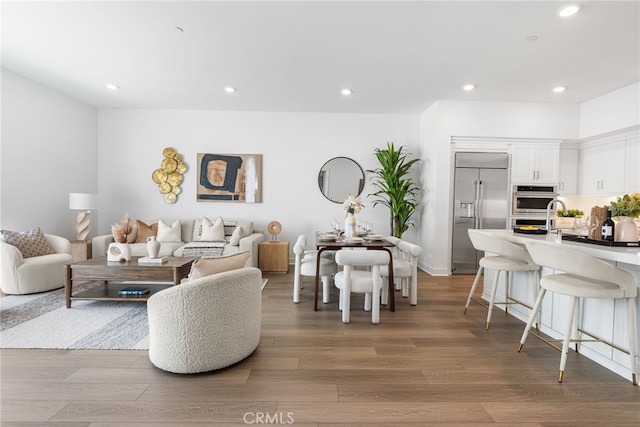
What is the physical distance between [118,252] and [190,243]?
4.62 ft

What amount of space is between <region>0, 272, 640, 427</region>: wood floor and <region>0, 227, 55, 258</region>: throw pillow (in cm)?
214

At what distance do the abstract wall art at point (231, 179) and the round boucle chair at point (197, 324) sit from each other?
12.6 ft

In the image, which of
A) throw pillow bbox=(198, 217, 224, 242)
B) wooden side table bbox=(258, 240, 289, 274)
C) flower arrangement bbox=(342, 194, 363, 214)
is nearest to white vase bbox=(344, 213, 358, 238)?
flower arrangement bbox=(342, 194, 363, 214)

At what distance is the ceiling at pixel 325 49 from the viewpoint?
109 inches

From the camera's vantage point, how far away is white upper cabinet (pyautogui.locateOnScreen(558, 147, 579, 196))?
5371mm

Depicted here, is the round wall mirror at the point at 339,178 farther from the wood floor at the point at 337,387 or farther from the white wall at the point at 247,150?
the wood floor at the point at 337,387

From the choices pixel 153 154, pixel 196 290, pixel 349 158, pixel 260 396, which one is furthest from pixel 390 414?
pixel 153 154

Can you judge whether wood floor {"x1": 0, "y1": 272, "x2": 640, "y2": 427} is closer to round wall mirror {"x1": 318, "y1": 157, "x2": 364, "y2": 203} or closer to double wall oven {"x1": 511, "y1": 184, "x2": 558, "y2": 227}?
double wall oven {"x1": 511, "y1": 184, "x2": 558, "y2": 227}

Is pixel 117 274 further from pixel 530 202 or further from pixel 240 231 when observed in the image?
pixel 530 202

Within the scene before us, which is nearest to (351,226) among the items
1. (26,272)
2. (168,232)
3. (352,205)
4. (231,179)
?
(352,205)

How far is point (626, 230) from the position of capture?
2.30m

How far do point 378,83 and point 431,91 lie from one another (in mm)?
882

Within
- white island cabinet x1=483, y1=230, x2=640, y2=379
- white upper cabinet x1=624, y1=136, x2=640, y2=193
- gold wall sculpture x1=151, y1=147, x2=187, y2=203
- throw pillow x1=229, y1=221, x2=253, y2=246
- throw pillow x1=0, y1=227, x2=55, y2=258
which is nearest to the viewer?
white island cabinet x1=483, y1=230, x2=640, y2=379

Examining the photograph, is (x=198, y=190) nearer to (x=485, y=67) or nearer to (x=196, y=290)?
(x=196, y=290)
